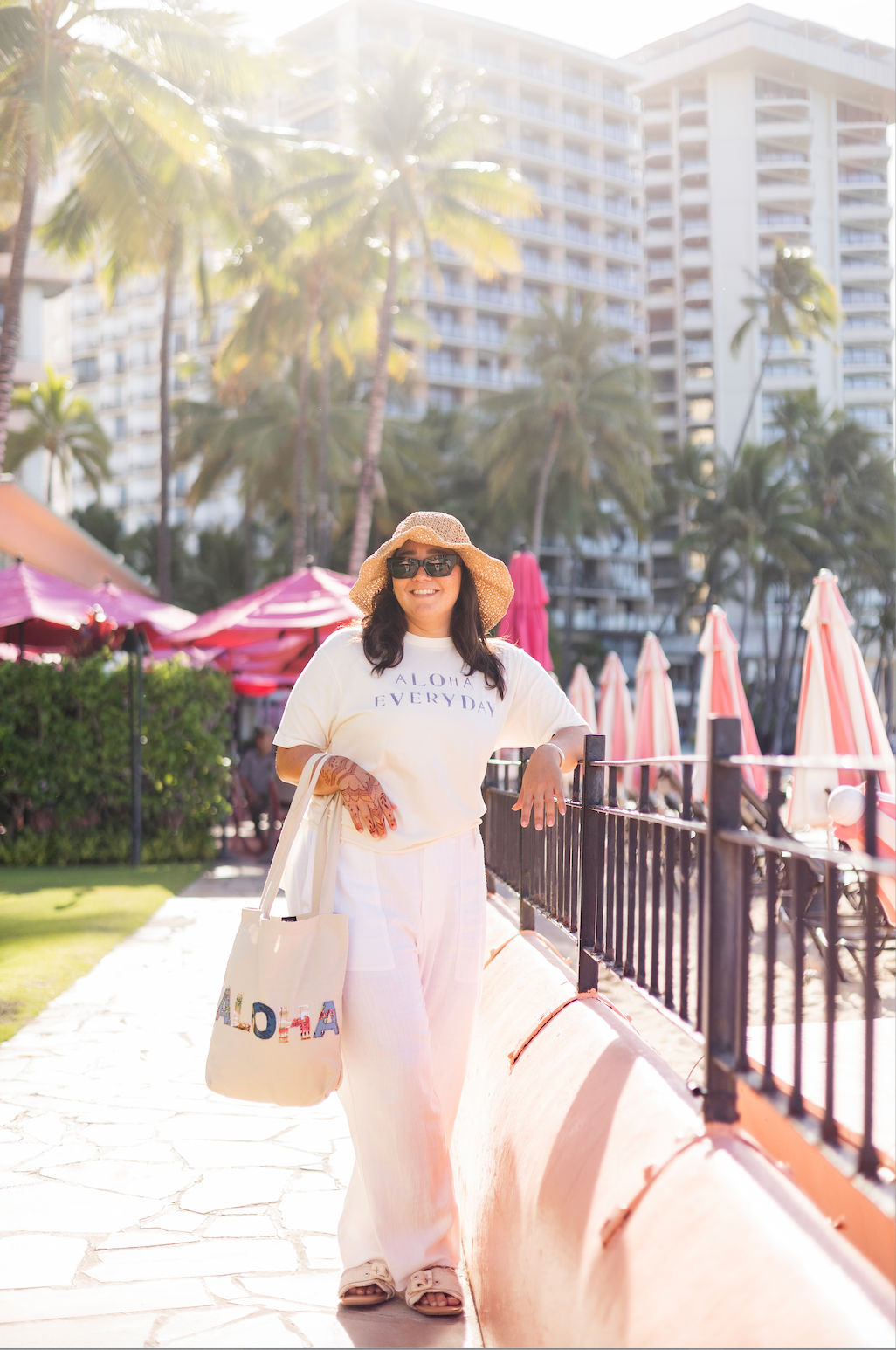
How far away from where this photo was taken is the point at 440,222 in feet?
88.4

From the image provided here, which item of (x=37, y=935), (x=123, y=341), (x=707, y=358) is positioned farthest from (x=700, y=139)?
(x=37, y=935)

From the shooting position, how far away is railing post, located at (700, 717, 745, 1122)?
87.7 inches

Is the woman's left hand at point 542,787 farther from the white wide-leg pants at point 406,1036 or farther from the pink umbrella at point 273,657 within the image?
the pink umbrella at point 273,657

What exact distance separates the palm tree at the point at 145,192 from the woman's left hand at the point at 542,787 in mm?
17401

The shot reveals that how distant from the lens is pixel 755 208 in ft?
252

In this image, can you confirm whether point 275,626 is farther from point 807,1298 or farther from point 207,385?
point 207,385

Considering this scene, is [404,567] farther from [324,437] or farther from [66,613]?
[324,437]

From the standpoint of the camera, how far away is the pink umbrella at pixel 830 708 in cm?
770

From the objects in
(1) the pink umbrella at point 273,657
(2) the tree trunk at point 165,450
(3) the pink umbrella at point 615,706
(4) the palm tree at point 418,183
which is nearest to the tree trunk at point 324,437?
(4) the palm tree at point 418,183

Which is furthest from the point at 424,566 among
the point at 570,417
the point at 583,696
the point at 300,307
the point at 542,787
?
the point at 570,417

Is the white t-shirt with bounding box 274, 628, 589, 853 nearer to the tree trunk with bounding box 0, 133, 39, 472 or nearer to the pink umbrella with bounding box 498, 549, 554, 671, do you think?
the pink umbrella with bounding box 498, 549, 554, 671

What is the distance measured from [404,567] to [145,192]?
1725cm

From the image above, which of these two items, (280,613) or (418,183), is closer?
(280,613)

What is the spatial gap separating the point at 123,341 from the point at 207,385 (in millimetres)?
30166
